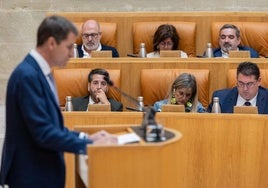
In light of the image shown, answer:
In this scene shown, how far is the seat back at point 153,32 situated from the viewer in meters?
4.43

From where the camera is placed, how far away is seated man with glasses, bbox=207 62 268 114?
3375 millimetres

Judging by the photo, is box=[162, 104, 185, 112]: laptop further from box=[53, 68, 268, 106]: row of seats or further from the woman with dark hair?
box=[53, 68, 268, 106]: row of seats

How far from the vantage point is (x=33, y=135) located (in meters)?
1.92

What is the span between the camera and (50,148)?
193cm

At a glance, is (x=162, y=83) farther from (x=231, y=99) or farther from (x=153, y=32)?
(x=153, y=32)

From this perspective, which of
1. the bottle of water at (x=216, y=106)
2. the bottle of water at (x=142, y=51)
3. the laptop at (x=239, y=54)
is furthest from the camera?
the bottle of water at (x=142, y=51)

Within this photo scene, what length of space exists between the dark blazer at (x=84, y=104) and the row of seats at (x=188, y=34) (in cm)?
91

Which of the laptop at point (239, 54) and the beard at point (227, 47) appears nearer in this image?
the laptop at point (239, 54)

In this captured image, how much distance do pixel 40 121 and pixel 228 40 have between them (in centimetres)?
245

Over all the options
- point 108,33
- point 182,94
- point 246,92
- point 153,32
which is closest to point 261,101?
point 246,92

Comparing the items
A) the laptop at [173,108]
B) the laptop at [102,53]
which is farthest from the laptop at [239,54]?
the laptop at [173,108]

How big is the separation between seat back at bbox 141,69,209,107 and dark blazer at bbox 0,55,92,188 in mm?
1733

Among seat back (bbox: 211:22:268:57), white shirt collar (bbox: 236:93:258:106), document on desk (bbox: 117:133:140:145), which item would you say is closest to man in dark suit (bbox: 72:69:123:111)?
white shirt collar (bbox: 236:93:258:106)

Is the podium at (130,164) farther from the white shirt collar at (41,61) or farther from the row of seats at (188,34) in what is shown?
the row of seats at (188,34)
